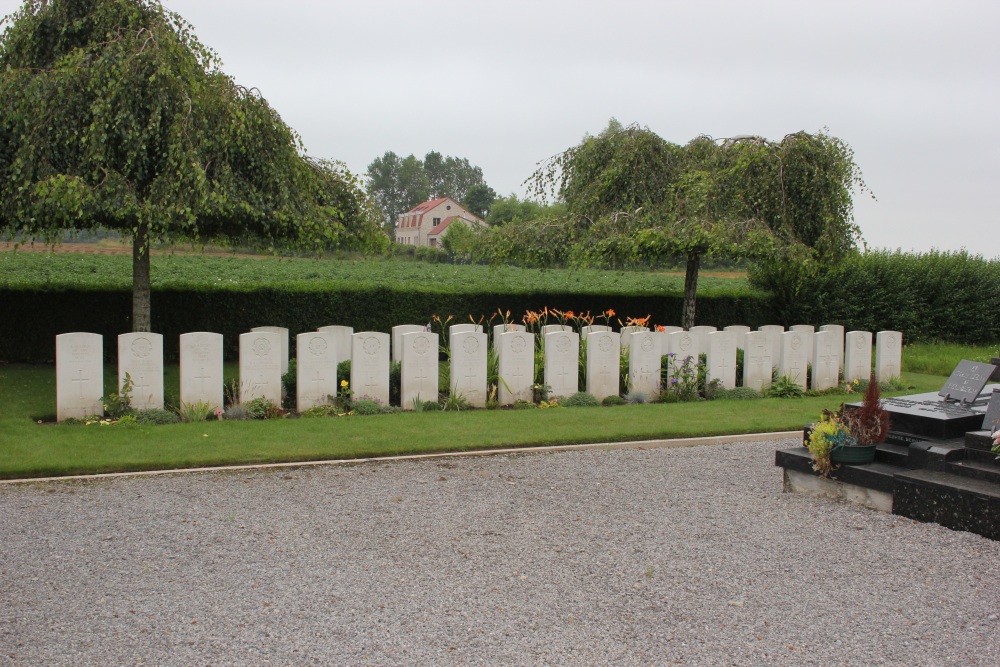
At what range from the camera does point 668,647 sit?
11.7ft

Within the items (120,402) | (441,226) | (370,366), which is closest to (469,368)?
(370,366)

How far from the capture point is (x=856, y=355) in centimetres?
1203

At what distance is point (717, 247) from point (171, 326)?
8.70m

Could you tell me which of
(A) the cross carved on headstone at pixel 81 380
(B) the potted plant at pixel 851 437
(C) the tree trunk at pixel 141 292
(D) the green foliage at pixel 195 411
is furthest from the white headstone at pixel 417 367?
(B) the potted plant at pixel 851 437

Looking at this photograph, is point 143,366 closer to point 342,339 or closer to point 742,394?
point 342,339

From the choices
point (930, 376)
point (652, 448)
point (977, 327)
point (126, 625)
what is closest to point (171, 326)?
point (652, 448)

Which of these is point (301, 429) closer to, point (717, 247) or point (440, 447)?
point (440, 447)

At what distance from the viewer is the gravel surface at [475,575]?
140 inches

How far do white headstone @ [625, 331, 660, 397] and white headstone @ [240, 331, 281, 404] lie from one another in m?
4.42

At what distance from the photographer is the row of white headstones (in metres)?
8.41

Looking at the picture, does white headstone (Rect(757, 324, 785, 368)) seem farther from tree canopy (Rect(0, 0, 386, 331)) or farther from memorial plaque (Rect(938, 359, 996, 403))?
tree canopy (Rect(0, 0, 386, 331))

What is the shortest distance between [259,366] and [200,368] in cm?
61

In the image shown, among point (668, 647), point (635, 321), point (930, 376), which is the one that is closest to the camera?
point (668, 647)

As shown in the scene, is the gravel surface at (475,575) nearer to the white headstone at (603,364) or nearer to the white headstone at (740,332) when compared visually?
the white headstone at (603,364)
